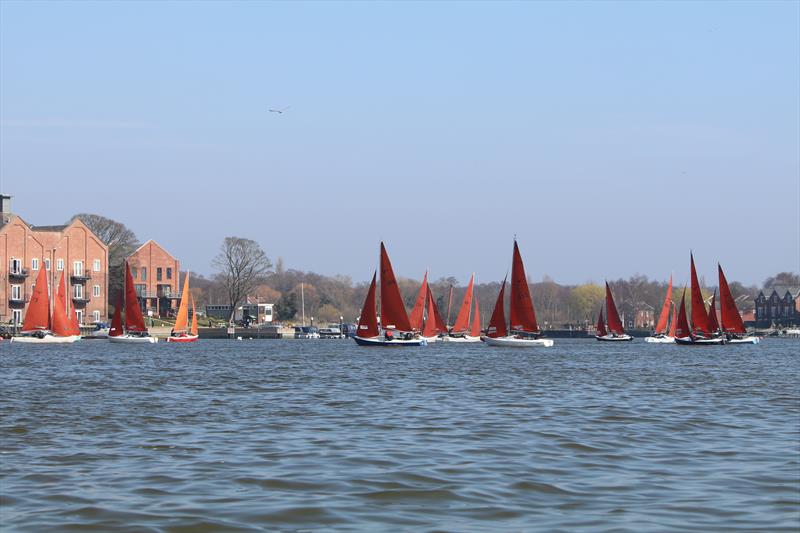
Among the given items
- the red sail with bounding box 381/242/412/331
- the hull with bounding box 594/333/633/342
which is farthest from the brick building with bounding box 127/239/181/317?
the red sail with bounding box 381/242/412/331

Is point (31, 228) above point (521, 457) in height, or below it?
above

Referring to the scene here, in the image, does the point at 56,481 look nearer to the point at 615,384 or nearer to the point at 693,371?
the point at 615,384

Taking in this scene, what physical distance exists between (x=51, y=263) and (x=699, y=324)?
2622 inches

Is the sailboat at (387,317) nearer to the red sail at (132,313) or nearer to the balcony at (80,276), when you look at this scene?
the red sail at (132,313)

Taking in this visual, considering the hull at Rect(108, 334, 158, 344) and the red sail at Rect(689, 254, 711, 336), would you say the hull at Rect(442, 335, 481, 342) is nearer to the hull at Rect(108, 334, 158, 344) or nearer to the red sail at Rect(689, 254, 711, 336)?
the red sail at Rect(689, 254, 711, 336)

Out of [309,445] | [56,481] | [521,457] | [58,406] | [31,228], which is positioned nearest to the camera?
[56,481]

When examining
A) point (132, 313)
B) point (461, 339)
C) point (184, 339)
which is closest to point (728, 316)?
point (461, 339)

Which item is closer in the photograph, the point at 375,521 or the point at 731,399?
the point at 375,521

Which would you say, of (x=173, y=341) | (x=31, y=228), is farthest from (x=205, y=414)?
(x=31, y=228)

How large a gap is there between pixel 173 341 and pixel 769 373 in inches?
2831

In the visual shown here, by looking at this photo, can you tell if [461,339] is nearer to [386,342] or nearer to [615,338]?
[386,342]

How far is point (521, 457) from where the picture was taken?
2011 centimetres

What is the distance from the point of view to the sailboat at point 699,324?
322ft

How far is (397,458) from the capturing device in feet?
65.5
